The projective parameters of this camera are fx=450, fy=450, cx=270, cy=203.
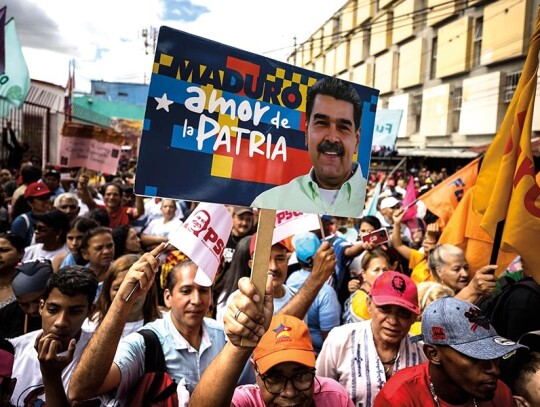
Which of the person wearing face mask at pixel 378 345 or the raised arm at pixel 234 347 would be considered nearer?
the raised arm at pixel 234 347

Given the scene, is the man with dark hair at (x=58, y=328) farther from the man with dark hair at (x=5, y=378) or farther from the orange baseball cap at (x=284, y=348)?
the orange baseball cap at (x=284, y=348)

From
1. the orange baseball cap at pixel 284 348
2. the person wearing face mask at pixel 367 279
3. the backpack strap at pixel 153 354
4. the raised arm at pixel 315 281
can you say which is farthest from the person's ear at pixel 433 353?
the backpack strap at pixel 153 354

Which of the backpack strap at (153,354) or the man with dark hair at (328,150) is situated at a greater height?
the man with dark hair at (328,150)

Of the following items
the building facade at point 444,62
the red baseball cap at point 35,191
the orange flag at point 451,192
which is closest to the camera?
the orange flag at point 451,192

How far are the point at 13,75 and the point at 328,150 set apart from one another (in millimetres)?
8538

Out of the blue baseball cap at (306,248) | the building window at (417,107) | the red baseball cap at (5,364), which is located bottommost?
the red baseball cap at (5,364)

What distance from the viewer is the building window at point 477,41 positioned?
66.1 ft

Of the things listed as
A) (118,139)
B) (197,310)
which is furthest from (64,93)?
(197,310)

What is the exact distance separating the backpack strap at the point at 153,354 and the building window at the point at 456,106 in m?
22.3

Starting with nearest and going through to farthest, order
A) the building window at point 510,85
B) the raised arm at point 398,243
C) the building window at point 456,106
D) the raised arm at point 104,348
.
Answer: the raised arm at point 104,348 < the raised arm at point 398,243 < the building window at point 510,85 < the building window at point 456,106

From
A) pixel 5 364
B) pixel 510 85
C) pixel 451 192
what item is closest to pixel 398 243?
pixel 451 192

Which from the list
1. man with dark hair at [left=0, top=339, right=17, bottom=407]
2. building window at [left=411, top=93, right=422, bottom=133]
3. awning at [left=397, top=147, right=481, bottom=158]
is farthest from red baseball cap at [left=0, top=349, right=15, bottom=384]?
building window at [left=411, top=93, right=422, bottom=133]

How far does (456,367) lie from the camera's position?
207 cm

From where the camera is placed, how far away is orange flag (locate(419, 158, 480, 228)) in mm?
4738
